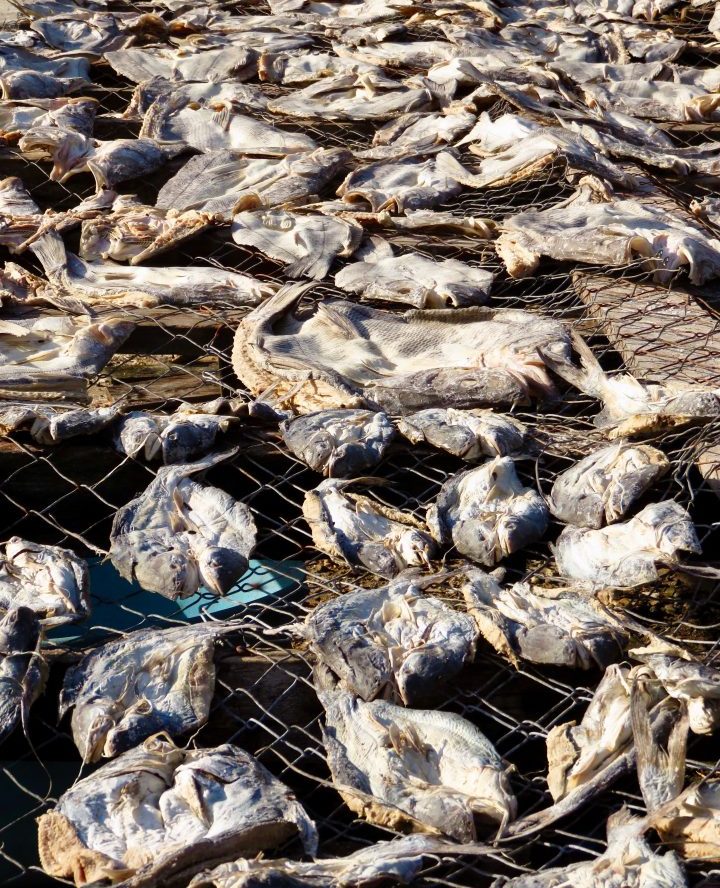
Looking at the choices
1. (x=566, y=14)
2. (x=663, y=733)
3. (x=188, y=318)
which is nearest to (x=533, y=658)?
(x=663, y=733)

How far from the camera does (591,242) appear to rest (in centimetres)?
326

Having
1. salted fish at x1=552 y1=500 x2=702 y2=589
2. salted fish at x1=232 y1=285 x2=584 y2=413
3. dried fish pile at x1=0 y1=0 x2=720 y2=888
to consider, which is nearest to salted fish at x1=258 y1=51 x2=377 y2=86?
dried fish pile at x1=0 y1=0 x2=720 y2=888

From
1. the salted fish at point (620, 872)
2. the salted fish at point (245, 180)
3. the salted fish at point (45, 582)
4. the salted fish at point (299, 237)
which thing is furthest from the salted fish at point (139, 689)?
the salted fish at point (245, 180)

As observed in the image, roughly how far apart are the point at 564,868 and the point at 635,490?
0.89 meters

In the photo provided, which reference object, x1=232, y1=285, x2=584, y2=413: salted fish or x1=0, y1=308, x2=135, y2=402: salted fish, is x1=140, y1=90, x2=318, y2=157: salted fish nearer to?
x1=232, y1=285, x2=584, y2=413: salted fish

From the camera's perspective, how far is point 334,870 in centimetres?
167

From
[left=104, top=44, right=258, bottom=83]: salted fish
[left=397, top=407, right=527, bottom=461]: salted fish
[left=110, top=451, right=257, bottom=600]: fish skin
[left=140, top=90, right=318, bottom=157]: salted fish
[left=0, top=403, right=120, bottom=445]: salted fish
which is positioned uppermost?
[left=104, top=44, right=258, bottom=83]: salted fish

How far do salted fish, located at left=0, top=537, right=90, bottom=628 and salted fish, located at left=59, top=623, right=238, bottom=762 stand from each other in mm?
128

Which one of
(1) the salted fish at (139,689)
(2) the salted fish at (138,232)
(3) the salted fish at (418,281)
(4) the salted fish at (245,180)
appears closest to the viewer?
(1) the salted fish at (139,689)

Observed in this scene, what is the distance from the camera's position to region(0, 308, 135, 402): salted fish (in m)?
2.79

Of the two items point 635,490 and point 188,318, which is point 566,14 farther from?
point 635,490

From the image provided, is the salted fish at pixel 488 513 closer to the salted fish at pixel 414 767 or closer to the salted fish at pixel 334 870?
the salted fish at pixel 414 767

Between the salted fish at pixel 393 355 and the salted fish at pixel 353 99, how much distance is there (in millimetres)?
1362

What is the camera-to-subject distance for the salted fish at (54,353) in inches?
110
